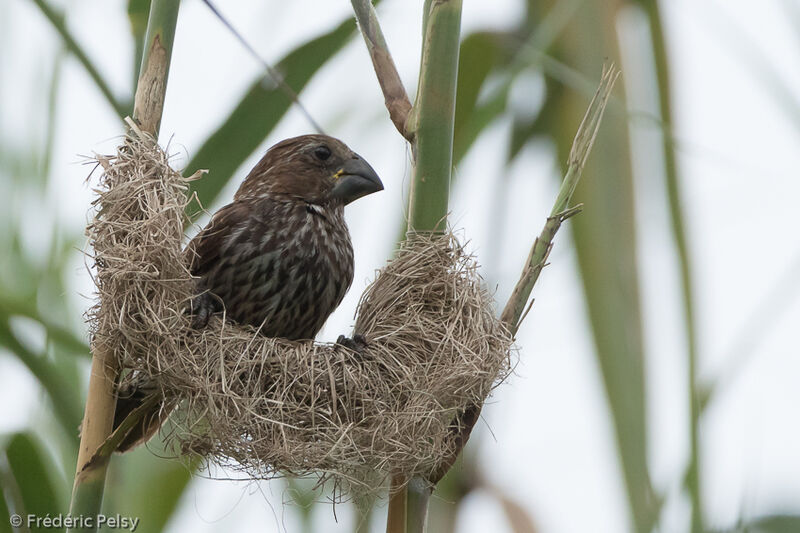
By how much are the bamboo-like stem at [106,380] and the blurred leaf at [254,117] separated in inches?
7.0

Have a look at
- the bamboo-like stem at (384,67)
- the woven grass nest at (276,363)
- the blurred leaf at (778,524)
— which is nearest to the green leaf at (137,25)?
the woven grass nest at (276,363)

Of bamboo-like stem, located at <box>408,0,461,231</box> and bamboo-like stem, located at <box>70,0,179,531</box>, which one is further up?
bamboo-like stem, located at <box>408,0,461,231</box>

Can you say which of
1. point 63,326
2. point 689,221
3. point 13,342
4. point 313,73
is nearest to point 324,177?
point 313,73

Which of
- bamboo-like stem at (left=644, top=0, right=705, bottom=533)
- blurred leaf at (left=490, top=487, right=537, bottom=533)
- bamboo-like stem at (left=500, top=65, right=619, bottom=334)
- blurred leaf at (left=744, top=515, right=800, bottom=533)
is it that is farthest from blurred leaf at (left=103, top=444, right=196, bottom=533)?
blurred leaf at (left=744, top=515, right=800, bottom=533)

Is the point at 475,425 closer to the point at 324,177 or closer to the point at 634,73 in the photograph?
the point at 634,73

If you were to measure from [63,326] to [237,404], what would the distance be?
1.32ft

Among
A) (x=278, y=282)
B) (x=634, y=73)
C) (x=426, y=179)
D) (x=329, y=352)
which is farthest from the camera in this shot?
(x=278, y=282)

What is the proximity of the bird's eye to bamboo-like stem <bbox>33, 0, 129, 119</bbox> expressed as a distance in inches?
40.9

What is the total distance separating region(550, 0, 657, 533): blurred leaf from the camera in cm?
105

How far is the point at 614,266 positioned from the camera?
1.27m

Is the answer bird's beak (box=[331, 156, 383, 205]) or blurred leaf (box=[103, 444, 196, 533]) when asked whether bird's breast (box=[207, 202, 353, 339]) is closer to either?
bird's beak (box=[331, 156, 383, 205])

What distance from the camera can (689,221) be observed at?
1307 millimetres

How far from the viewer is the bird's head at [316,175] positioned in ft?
9.06

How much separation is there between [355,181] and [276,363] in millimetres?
871
